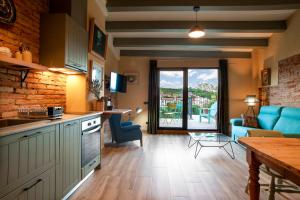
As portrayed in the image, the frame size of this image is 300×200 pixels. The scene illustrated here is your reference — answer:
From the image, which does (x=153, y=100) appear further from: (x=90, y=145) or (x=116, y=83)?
(x=90, y=145)

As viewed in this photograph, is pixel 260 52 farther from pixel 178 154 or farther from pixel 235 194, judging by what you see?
pixel 235 194

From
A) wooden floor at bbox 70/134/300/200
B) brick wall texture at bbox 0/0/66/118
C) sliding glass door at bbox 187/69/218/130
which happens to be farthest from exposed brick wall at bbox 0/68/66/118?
sliding glass door at bbox 187/69/218/130

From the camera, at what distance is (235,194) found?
2.53 meters

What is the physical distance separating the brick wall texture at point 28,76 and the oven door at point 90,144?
0.67m

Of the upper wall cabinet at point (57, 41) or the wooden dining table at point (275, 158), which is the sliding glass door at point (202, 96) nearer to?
the upper wall cabinet at point (57, 41)

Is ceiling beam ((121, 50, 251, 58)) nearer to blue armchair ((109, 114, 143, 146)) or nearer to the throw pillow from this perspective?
the throw pillow

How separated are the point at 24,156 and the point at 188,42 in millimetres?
4937

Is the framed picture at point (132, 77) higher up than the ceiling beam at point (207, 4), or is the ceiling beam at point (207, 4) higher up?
the ceiling beam at point (207, 4)

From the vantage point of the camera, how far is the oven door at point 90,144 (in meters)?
2.69

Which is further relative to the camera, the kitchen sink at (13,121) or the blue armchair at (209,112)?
the blue armchair at (209,112)

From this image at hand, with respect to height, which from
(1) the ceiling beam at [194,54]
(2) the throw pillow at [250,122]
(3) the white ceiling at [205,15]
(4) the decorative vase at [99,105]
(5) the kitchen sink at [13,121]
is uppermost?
(3) the white ceiling at [205,15]

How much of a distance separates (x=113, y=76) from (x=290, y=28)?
13.6 ft

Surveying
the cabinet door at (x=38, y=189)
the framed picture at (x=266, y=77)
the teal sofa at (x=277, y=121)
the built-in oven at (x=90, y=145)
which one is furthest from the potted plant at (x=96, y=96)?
the framed picture at (x=266, y=77)

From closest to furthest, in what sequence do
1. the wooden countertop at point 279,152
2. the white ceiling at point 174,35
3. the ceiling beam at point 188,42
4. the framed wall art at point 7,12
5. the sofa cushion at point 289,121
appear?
1. the wooden countertop at point 279,152
2. the framed wall art at point 7,12
3. the sofa cushion at point 289,121
4. the white ceiling at point 174,35
5. the ceiling beam at point 188,42
